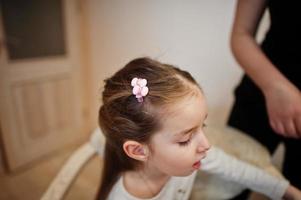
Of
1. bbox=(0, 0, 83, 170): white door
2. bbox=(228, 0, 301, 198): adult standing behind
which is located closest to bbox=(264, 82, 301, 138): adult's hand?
bbox=(228, 0, 301, 198): adult standing behind

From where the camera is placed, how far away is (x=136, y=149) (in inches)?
21.7

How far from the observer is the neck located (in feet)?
2.12

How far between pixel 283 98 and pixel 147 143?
1.02 feet

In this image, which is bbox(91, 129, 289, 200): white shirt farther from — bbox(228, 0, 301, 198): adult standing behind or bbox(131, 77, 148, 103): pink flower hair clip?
bbox(131, 77, 148, 103): pink flower hair clip

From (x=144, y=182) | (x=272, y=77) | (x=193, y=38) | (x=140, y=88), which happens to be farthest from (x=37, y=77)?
(x=272, y=77)

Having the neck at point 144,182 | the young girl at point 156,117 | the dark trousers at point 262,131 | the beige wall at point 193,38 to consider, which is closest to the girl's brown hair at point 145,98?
the young girl at point 156,117

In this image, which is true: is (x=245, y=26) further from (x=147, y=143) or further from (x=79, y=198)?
(x=79, y=198)

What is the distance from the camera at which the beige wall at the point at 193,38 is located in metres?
1.24

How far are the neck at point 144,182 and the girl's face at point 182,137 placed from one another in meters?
0.11

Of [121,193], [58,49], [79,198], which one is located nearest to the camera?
[121,193]

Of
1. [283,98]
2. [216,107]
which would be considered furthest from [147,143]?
[216,107]

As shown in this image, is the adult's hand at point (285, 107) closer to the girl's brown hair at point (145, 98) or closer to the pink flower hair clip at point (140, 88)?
the girl's brown hair at point (145, 98)

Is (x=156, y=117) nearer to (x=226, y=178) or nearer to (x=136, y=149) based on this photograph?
(x=136, y=149)

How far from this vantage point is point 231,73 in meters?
1.28
